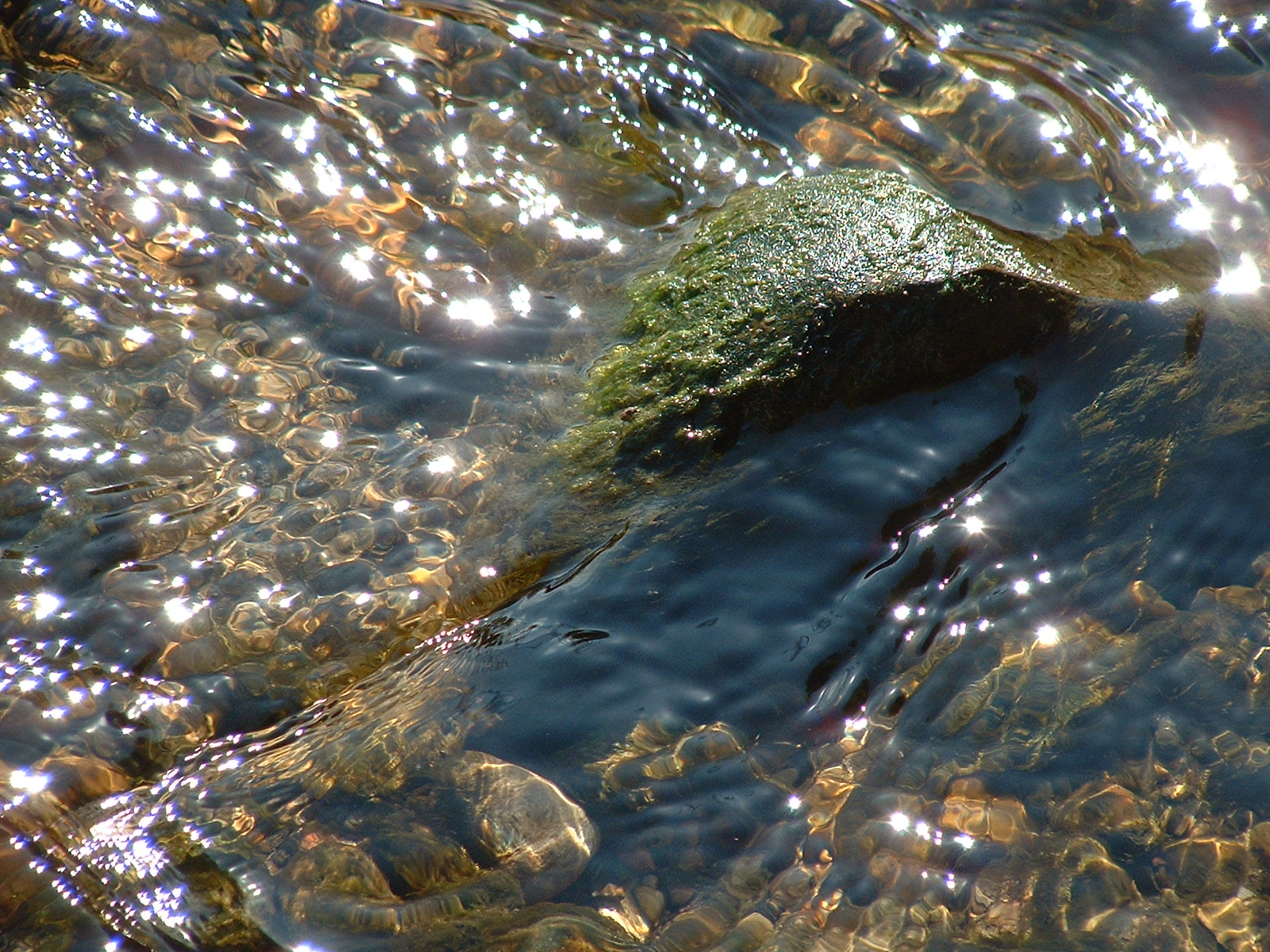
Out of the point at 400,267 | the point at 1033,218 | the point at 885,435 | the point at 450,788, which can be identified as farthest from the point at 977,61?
the point at 450,788

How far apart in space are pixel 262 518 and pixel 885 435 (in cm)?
210

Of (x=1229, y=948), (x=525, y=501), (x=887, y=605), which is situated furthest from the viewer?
(x=525, y=501)

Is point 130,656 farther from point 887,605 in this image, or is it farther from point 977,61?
point 977,61

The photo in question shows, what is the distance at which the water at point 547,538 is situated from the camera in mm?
2609

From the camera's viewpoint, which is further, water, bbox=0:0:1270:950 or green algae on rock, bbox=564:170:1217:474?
green algae on rock, bbox=564:170:1217:474

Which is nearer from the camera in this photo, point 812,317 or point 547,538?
point 547,538

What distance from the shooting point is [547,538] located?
10.7 ft

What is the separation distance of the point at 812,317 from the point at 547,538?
3.78 feet

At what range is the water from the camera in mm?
2609

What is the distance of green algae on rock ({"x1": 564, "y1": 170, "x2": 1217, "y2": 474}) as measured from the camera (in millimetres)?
3350

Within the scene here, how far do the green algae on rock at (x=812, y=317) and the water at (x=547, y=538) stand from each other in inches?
4.7

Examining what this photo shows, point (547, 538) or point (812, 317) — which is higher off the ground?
point (812, 317)

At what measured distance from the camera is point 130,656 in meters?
2.91

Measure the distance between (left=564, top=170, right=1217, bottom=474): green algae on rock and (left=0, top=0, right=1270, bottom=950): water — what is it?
0.39ft
